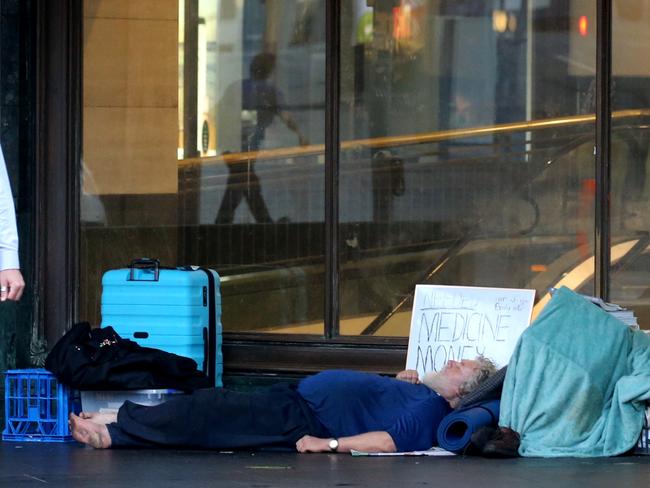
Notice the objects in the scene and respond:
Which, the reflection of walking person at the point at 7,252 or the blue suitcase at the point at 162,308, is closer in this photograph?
the reflection of walking person at the point at 7,252

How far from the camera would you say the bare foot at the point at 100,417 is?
715cm

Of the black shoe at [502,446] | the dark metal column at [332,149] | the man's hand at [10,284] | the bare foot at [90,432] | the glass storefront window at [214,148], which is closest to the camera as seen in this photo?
the man's hand at [10,284]

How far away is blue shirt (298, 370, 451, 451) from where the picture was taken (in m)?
6.82

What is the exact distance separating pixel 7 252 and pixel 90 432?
1.76 metres

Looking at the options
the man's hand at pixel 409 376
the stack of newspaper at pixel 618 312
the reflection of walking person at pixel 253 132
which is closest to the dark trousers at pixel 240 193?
the reflection of walking person at pixel 253 132

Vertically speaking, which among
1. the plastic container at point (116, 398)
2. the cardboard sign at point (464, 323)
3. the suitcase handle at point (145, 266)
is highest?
the suitcase handle at point (145, 266)

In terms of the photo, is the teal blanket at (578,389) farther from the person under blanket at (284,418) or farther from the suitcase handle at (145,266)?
the suitcase handle at (145,266)

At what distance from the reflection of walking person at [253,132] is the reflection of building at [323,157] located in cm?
6

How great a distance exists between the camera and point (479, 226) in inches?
324

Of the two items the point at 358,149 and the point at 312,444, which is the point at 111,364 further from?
the point at 358,149

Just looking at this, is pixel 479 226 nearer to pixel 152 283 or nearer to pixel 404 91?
pixel 404 91

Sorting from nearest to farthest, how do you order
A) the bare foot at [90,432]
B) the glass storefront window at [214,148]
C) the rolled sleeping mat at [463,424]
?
1. the rolled sleeping mat at [463,424]
2. the bare foot at [90,432]
3. the glass storefront window at [214,148]

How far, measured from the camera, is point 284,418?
695cm

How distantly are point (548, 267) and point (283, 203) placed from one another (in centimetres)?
163
